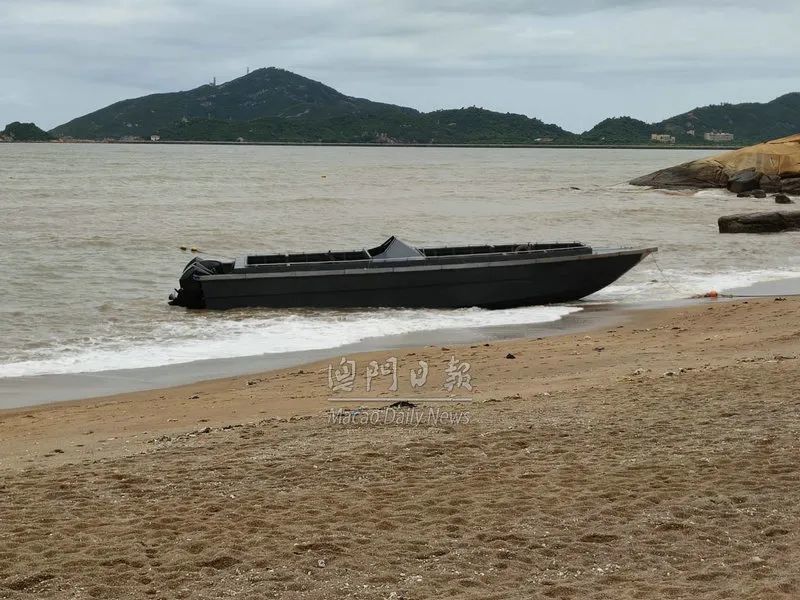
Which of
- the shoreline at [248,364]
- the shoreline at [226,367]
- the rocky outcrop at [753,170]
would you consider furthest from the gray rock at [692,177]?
the shoreline at [226,367]

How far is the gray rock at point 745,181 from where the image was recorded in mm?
54469

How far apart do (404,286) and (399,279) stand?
182mm

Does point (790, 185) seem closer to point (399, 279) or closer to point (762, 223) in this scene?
point (762, 223)

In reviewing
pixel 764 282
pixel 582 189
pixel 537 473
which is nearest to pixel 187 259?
pixel 764 282

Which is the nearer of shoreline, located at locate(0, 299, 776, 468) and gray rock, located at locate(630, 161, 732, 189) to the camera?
shoreline, located at locate(0, 299, 776, 468)

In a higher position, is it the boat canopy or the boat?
the boat canopy

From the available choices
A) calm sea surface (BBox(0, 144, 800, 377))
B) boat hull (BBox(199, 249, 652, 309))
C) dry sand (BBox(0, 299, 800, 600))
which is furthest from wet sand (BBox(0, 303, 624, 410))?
dry sand (BBox(0, 299, 800, 600))

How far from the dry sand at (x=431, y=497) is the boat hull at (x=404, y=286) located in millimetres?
8115

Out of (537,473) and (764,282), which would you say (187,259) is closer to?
(764,282)

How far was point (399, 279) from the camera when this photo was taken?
19.0 meters

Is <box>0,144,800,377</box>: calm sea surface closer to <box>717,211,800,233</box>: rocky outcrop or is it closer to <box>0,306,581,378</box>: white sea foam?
<box>0,306,581,378</box>: white sea foam

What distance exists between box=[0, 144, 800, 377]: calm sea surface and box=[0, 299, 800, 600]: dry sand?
5855 mm

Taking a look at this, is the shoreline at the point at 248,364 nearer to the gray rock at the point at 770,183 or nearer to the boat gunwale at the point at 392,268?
the boat gunwale at the point at 392,268

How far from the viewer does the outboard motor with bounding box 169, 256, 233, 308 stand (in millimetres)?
18906
